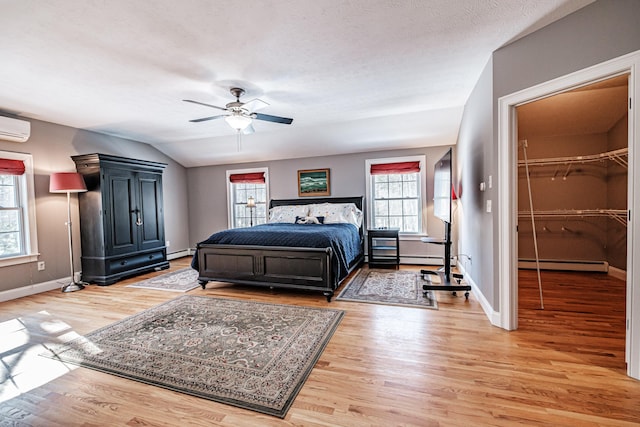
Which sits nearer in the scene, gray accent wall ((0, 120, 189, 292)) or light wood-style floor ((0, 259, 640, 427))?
light wood-style floor ((0, 259, 640, 427))

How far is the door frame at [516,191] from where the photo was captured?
6.13 feet

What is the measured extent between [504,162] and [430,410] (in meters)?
2.11

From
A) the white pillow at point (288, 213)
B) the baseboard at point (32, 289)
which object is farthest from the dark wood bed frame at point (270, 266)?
the baseboard at point (32, 289)

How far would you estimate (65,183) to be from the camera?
4172 millimetres

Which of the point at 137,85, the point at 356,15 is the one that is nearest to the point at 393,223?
the point at 356,15

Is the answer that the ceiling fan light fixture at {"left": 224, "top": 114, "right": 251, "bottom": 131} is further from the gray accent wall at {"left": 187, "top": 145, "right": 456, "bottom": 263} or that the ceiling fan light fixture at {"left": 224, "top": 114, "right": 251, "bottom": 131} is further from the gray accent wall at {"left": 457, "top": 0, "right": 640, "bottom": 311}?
the gray accent wall at {"left": 187, "top": 145, "right": 456, "bottom": 263}

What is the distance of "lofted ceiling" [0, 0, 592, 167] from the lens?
2.03 m

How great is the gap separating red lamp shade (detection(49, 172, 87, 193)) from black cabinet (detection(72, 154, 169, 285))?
0.23 metres

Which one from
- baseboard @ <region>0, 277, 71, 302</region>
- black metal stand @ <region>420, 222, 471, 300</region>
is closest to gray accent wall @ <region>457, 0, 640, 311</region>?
black metal stand @ <region>420, 222, 471, 300</region>

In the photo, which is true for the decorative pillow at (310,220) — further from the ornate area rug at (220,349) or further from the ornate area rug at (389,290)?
the ornate area rug at (220,349)

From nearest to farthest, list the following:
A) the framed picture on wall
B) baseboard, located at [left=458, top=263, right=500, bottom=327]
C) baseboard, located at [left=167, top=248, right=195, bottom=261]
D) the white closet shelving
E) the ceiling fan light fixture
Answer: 1. baseboard, located at [left=458, top=263, right=500, bottom=327]
2. the ceiling fan light fixture
3. the white closet shelving
4. the framed picture on wall
5. baseboard, located at [left=167, top=248, right=195, bottom=261]

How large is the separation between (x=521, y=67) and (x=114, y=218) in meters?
5.59

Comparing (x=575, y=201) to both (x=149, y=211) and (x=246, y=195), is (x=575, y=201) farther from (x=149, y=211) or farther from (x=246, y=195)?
(x=149, y=211)

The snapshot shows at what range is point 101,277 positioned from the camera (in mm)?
4438
